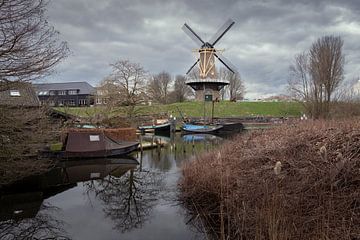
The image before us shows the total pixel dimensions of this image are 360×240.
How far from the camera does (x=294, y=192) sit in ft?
23.4

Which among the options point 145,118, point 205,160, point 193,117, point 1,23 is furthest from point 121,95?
point 1,23

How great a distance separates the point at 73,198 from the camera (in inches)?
505

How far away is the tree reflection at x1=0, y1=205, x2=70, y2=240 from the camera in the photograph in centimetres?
880

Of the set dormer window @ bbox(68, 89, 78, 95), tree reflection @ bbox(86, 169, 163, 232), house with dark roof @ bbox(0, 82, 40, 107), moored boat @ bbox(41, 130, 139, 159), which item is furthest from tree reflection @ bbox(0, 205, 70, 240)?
dormer window @ bbox(68, 89, 78, 95)

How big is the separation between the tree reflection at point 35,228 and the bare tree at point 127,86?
28352 mm

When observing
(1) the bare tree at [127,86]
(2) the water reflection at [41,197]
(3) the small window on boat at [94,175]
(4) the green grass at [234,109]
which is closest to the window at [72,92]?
(4) the green grass at [234,109]

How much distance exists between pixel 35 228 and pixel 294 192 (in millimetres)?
6717

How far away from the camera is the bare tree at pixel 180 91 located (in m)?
74.1

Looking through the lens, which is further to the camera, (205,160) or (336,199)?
(205,160)

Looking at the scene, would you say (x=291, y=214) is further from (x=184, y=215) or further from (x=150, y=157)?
(x=150, y=157)

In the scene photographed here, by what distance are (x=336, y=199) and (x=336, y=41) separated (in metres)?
35.5

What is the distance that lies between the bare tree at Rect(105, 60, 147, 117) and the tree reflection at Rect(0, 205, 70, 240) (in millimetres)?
28352

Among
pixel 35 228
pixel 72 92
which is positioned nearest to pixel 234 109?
pixel 72 92

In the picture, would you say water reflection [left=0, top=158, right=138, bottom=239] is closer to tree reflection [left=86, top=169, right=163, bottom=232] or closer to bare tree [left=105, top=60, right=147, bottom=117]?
tree reflection [left=86, top=169, right=163, bottom=232]
